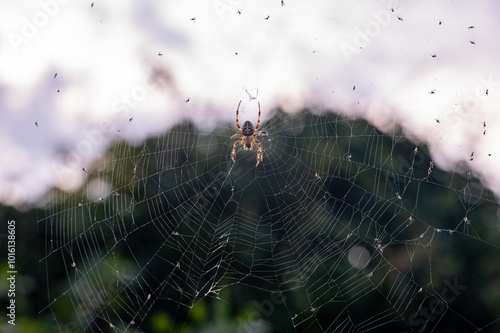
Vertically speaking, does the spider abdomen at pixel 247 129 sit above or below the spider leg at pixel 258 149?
above

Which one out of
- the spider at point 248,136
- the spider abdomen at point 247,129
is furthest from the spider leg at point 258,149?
the spider abdomen at point 247,129

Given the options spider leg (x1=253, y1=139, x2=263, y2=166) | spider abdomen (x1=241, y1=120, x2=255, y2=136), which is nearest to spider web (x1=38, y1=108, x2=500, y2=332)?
spider leg (x1=253, y1=139, x2=263, y2=166)

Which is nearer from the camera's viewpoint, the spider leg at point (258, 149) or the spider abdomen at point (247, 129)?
the spider abdomen at point (247, 129)

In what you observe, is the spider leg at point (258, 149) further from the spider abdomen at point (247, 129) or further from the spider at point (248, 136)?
the spider abdomen at point (247, 129)

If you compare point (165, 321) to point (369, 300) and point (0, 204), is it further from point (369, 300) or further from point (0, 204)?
point (0, 204)

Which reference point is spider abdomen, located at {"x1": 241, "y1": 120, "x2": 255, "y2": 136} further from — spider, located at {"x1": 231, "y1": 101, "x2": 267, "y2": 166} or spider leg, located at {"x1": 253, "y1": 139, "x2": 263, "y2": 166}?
spider leg, located at {"x1": 253, "y1": 139, "x2": 263, "y2": 166}
